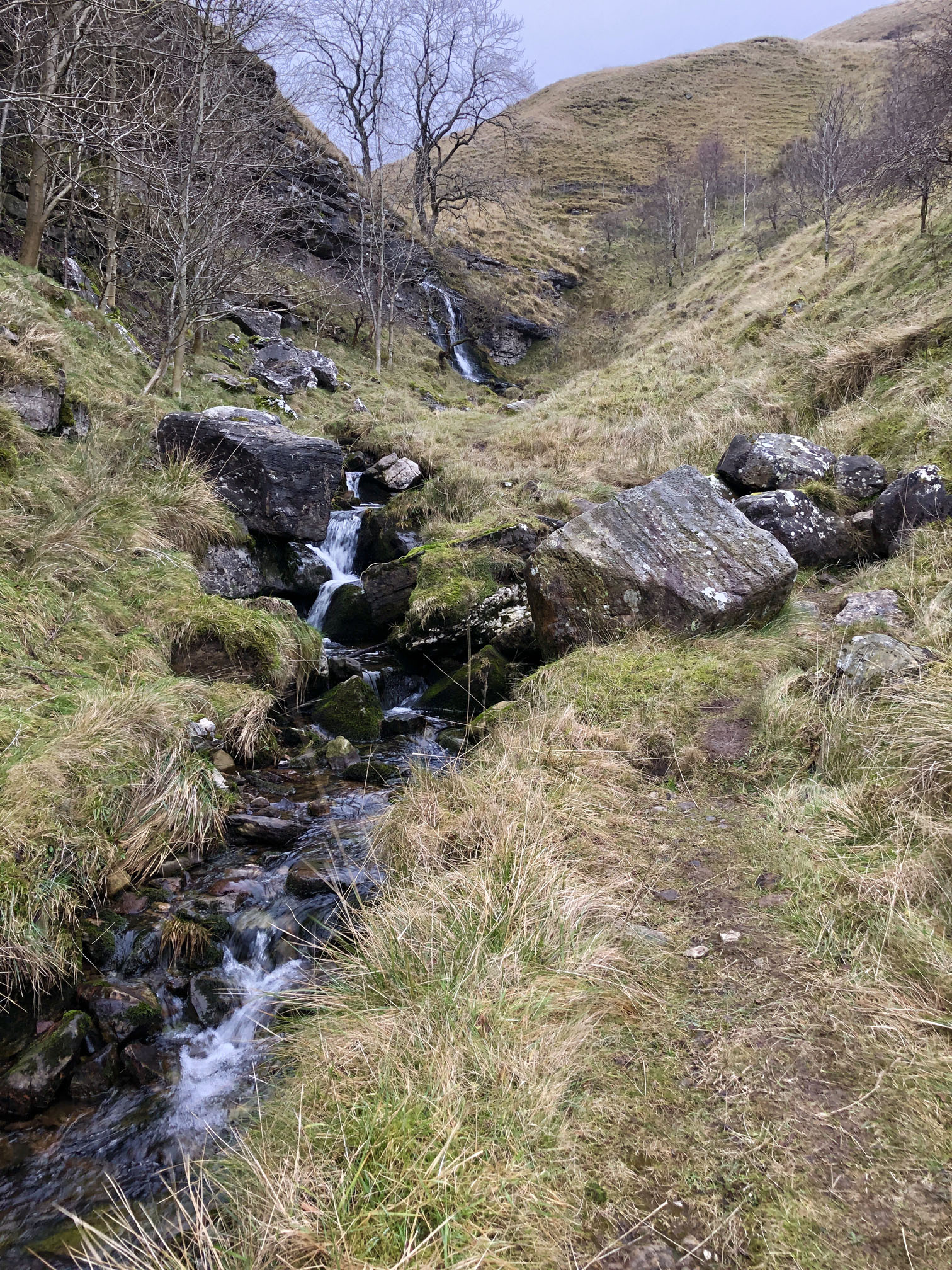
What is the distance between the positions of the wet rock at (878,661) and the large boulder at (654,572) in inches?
65.9

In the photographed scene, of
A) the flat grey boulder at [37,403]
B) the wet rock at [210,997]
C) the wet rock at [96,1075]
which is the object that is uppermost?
the flat grey boulder at [37,403]

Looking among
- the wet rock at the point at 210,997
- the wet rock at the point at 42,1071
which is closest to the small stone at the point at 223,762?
the wet rock at the point at 210,997

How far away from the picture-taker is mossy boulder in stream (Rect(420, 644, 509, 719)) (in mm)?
6133

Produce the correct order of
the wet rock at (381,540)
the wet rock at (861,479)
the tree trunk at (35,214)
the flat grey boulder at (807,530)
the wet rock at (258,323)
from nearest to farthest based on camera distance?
the flat grey boulder at (807,530), the wet rock at (861,479), the tree trunk at (35,214), the wet rock at (381,540), the wet rock at (258,323)

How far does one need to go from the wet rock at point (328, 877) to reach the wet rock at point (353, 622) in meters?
4.25

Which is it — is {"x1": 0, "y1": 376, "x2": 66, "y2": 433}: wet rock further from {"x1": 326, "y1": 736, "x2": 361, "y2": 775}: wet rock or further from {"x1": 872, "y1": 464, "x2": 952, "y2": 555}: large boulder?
{"x1": 872, "y1": 464, "x2": 952, "y2": 555}: large boulder

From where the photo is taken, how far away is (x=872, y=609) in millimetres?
4816

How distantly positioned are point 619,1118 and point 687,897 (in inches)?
43.7

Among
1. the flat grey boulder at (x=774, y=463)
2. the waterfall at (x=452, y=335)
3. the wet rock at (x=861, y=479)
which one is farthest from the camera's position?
the waterfall at (x=452, y=335)

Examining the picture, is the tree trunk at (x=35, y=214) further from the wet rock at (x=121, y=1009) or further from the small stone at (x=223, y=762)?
the wet rock at (x=121, y=1009)

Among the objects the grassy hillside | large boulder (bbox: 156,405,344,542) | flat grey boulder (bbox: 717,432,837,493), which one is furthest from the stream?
flat grey boulder (bbox: 717,432,837,493)

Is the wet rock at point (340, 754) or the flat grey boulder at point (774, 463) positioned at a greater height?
the flat grey boulder at point (774, 463)

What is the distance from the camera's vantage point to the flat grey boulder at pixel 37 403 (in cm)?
617

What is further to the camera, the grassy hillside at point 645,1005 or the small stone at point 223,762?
the small stone at point 223,762
